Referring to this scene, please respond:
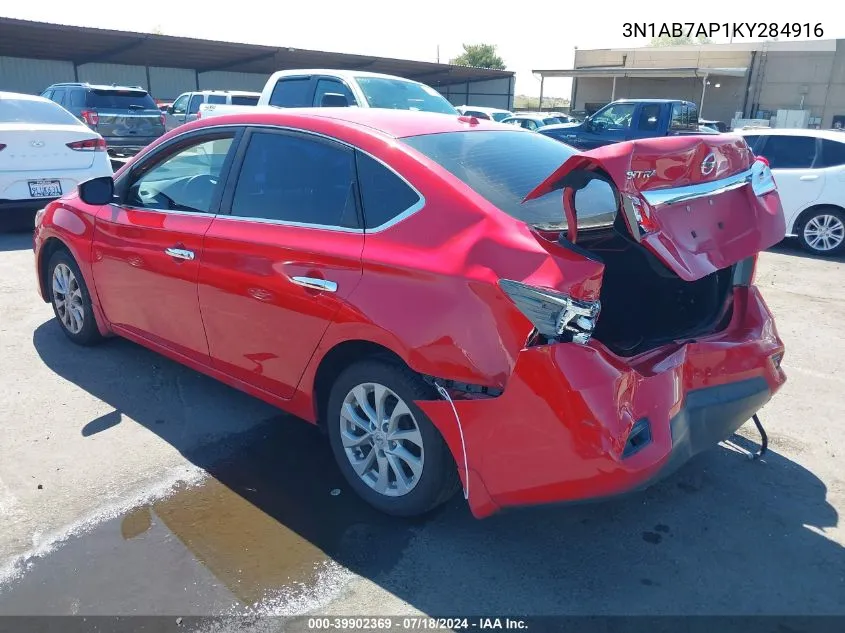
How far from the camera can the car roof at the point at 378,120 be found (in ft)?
10.6

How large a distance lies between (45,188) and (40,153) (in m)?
0.42

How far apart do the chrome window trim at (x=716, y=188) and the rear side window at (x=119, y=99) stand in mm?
16160

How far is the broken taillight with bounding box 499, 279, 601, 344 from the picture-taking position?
2.37 m

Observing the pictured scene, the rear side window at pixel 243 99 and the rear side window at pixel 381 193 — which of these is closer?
the rear side window at pixel 381 193

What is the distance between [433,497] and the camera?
2.88 m

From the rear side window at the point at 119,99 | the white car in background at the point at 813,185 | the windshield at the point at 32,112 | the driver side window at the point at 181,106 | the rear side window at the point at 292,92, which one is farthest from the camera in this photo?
the driver side window at the point at 181,106

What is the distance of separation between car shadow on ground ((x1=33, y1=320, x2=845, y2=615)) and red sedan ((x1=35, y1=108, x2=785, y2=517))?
0.28 meters

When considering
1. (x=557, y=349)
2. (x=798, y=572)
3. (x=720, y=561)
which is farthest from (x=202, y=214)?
(x=798, y=572)

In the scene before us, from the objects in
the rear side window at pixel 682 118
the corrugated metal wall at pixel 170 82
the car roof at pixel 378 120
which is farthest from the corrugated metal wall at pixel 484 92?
the car roof at pixel 378 120

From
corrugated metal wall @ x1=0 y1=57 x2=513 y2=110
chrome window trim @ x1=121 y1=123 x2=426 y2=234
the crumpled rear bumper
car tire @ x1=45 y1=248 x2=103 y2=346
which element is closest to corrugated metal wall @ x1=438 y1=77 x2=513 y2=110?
corrugated metal wall @ x1=0 y1=57 x2=513 y2=110

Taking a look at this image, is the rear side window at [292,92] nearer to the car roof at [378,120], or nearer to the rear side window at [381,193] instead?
the car roof at [378,120]

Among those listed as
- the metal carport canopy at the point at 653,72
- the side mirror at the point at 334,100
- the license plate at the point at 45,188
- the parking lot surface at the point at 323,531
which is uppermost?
the metal carport canopy at the point at 653,72

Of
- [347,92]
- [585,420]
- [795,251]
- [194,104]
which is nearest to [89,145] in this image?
[347,92]

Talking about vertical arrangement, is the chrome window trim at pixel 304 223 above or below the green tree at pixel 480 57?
below
